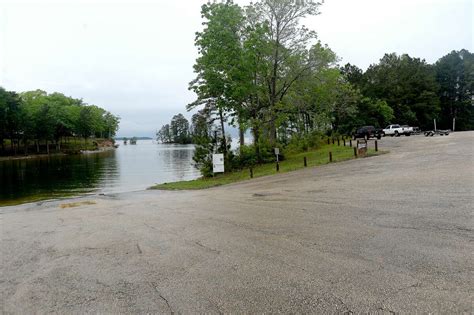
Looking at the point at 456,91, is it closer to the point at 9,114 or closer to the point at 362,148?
the point at 362,148

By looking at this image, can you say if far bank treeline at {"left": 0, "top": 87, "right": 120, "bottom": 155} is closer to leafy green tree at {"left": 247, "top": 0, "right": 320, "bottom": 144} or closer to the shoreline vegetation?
the shoreline vegetation

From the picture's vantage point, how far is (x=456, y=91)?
64562 mm

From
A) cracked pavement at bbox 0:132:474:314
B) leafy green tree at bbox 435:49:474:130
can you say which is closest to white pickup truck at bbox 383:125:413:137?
leafy green tree at bbox 435:49:474:130

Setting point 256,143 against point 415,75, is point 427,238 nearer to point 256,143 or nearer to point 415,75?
point 256,143

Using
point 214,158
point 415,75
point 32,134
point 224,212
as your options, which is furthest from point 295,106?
point 32,134

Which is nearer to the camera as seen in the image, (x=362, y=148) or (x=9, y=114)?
(x=362, y=148)

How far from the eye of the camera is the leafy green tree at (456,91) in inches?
2484

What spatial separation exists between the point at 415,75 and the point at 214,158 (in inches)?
2091

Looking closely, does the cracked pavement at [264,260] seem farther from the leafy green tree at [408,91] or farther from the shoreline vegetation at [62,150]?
the shoreline vegetation at [62,150]

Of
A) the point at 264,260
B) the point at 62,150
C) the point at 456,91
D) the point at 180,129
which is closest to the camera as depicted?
the point at 264,260

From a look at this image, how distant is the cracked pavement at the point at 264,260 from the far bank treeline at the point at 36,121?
75.5 meters

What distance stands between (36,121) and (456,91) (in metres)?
90.2

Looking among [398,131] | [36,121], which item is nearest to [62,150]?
[36,121]

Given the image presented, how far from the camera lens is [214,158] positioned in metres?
23.6
